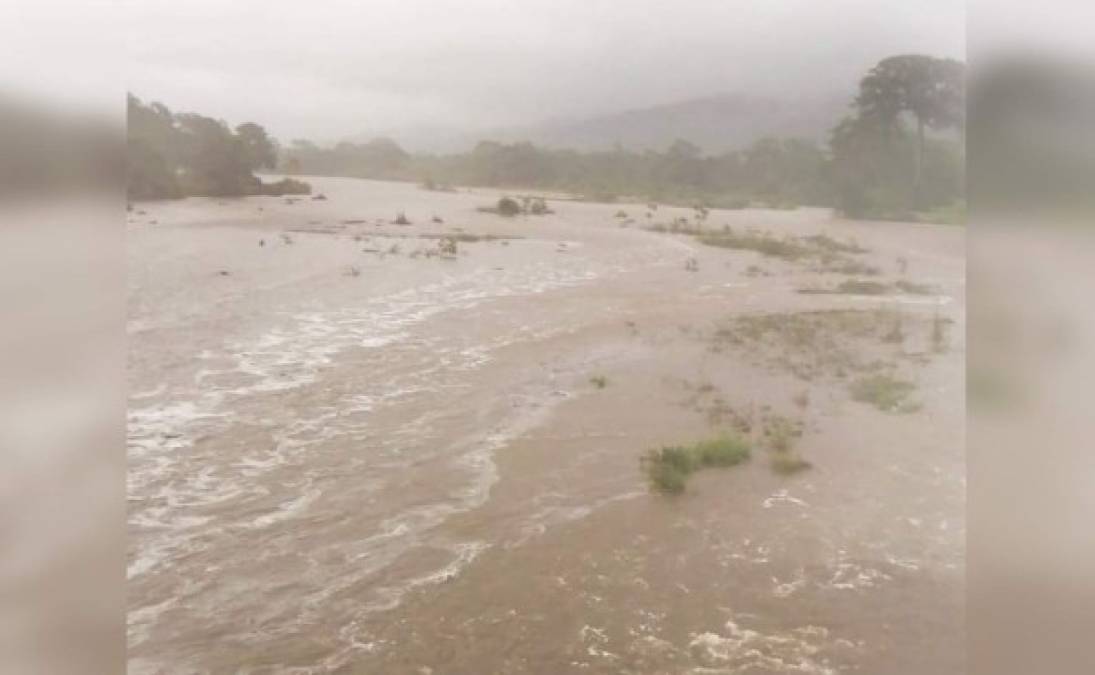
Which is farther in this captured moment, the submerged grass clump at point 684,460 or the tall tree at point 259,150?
the tall tree at point 259,150

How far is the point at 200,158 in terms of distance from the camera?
312cm

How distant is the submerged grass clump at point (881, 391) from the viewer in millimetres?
2961

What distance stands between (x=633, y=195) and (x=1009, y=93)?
1216mm

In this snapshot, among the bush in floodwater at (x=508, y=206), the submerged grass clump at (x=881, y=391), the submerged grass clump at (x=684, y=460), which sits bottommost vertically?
the submerged grass clump at (x=684, y=460)

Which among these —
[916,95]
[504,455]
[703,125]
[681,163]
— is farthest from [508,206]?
[916,95]

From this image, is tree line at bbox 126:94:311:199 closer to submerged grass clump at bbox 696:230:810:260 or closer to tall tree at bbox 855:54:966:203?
submerged grass clump at bbox 696:230:810:260

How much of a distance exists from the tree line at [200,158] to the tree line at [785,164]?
0.33 ft

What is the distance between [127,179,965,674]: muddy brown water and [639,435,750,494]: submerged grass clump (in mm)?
34

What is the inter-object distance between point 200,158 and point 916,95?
2.34 m

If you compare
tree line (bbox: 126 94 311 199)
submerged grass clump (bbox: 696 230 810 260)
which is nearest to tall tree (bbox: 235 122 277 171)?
tree line (bbox: 126 94 311 199)

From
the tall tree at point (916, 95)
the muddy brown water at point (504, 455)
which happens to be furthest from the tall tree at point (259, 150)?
the tall tree at point (916, 95)

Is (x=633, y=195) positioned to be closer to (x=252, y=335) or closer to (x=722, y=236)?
(x=722, y=236)

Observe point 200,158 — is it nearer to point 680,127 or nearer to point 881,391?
point 680,127

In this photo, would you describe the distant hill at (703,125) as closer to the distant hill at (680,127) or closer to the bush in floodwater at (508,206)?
the distant hill at (680,127)
